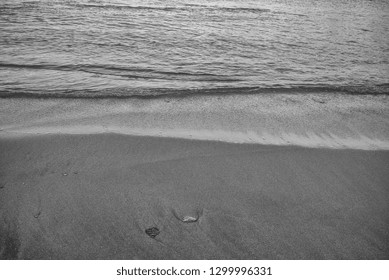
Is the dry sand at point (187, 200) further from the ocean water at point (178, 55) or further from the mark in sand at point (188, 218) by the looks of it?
the ocean water at point (178, 55)

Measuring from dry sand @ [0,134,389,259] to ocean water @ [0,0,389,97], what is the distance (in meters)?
2.55

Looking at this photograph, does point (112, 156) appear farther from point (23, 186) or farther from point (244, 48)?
point (244, 48)

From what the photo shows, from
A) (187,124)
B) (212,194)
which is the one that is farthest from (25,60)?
(212,194)

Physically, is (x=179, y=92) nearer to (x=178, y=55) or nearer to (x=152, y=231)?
(x=178, y=55)

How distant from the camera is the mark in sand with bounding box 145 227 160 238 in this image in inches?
96.8

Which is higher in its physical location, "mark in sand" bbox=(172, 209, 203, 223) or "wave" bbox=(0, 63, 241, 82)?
"mark in sand" bbox=(172, 209, 203, 223)

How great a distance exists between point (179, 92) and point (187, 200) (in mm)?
3577

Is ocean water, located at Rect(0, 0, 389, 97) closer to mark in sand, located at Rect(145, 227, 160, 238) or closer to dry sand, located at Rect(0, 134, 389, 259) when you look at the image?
dry sand, located at Rect(0, 134, 389, 259)

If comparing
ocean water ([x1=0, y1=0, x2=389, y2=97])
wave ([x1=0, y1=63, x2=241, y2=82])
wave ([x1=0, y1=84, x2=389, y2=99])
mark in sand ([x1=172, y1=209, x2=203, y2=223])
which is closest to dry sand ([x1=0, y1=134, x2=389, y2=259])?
mark in sand ([x1=172, y1=209, x2=203, y2=223])

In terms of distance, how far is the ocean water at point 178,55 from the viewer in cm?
636

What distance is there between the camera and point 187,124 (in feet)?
14.9

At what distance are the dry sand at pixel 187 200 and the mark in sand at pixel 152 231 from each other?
0.04m

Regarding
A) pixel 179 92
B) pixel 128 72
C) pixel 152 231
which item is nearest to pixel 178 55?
pixel 128 72

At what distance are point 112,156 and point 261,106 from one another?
10.8ft
